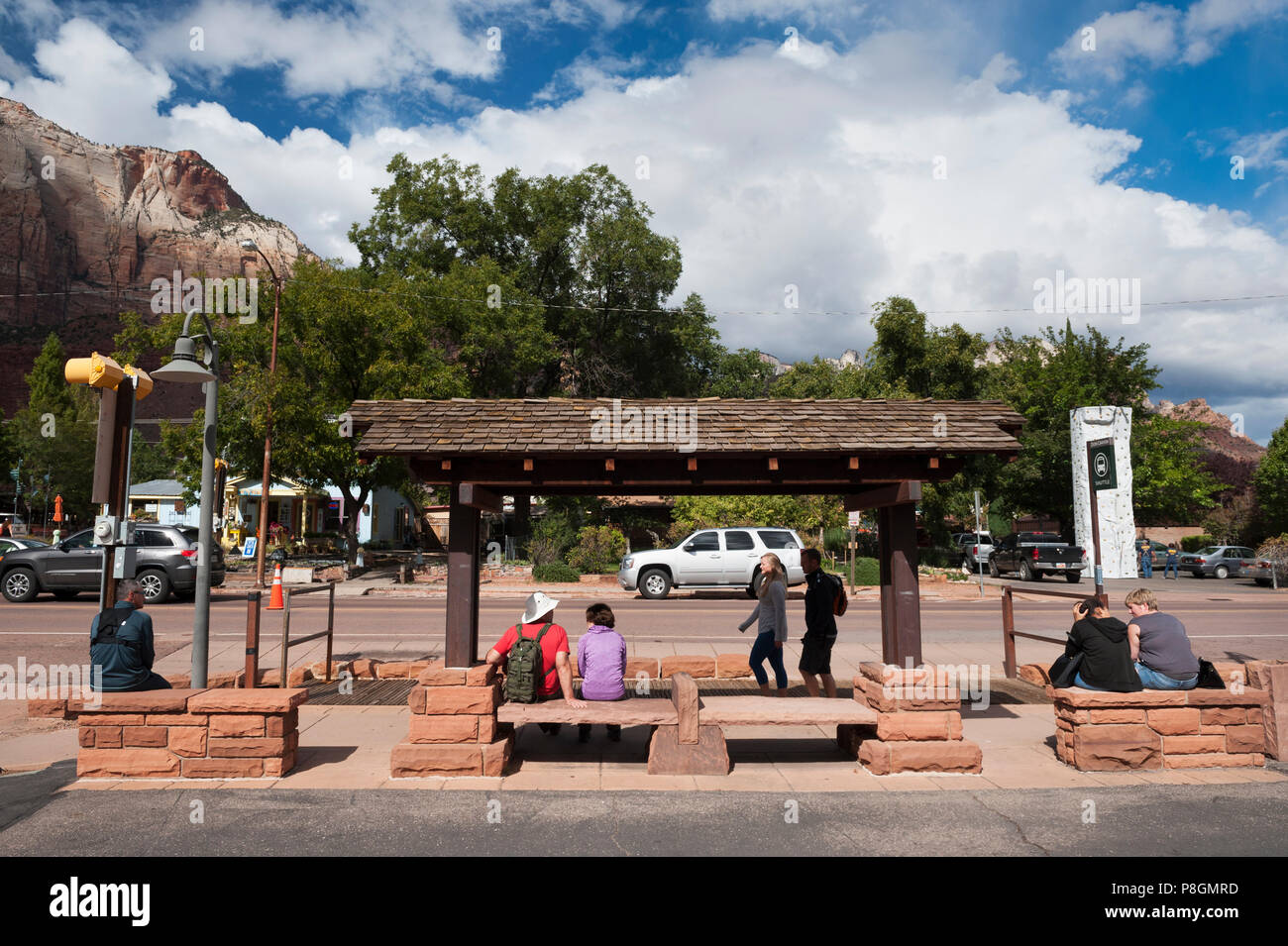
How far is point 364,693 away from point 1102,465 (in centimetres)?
896

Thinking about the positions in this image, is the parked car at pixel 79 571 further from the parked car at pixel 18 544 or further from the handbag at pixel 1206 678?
the handbag at pixel 1206 678

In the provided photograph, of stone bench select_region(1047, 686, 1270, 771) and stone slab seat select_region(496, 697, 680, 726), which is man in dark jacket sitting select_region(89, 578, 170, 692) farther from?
stone bench select_region(1047, 686, 1270, 771)

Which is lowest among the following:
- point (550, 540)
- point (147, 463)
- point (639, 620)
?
point (639, 620)

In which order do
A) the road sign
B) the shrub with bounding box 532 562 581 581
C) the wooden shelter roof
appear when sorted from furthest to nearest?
the shrub with bounding box 532 562 581 581 → the road sign → the wooden shelter roof

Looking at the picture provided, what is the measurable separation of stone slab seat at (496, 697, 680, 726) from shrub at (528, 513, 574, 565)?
66.0ft

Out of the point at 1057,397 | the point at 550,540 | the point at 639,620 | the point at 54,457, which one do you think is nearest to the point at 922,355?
the point at 1057,397

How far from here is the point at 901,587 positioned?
24.6ft

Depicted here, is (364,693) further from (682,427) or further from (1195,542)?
(1195,542)

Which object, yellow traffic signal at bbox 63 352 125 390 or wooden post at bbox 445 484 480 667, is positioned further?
wooden post at bbox 445 484 480 667

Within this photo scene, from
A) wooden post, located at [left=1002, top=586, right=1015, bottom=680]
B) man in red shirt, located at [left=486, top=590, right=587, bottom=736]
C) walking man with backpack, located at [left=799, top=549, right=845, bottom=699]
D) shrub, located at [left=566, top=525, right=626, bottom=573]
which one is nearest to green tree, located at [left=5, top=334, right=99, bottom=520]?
shrub, located at [left=566, top=525, right=626, bottom=573]

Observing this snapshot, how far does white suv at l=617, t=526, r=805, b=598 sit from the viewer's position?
20.9m

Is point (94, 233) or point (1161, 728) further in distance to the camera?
point (94, 233)

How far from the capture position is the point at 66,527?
49156 mm

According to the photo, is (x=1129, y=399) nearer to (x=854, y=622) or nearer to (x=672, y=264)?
(x=672, y=264)
